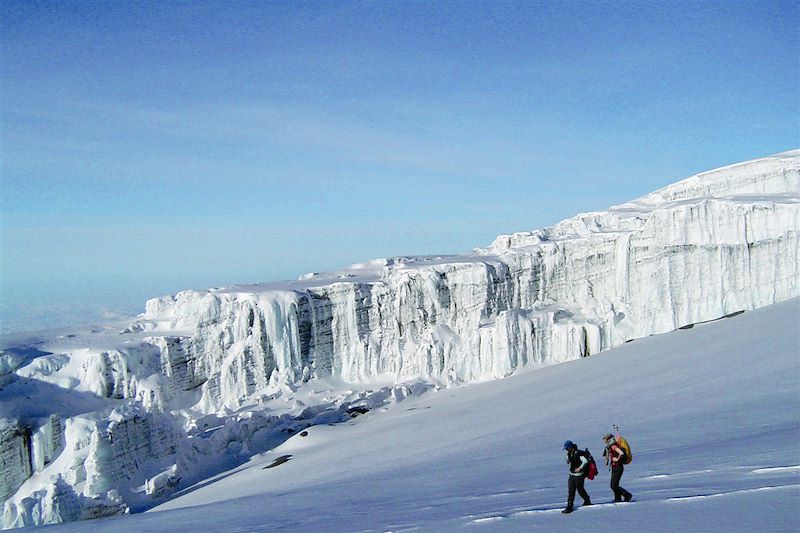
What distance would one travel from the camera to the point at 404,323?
33.4m

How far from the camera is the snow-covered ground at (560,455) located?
7.08 m

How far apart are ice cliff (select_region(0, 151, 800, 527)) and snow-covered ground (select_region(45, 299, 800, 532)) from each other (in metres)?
4.10

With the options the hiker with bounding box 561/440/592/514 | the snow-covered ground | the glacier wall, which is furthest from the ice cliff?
the hiker with bounding box 561/440/592/514

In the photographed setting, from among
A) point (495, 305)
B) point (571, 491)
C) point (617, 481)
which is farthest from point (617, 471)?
point (495, 305)

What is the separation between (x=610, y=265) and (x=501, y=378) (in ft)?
→ 31.7

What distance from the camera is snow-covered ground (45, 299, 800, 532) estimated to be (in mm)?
7082

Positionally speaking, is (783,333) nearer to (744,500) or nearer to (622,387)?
(622,387)

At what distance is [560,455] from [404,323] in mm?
21160

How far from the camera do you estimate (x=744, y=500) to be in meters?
6.40

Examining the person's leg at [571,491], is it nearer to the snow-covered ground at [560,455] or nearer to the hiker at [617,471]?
the snow-covered ground at [560,455]

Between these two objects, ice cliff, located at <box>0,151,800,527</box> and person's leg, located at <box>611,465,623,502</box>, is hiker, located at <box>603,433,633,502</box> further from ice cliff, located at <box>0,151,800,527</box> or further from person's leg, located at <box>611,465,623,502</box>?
ice cliff, located at <box>0,151,800,527</box>

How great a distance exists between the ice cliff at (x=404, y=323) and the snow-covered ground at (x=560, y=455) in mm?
4103

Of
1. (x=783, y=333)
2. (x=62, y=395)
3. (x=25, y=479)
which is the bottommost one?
(x=25, y=479)

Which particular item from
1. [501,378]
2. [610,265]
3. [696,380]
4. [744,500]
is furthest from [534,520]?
[610,265]
